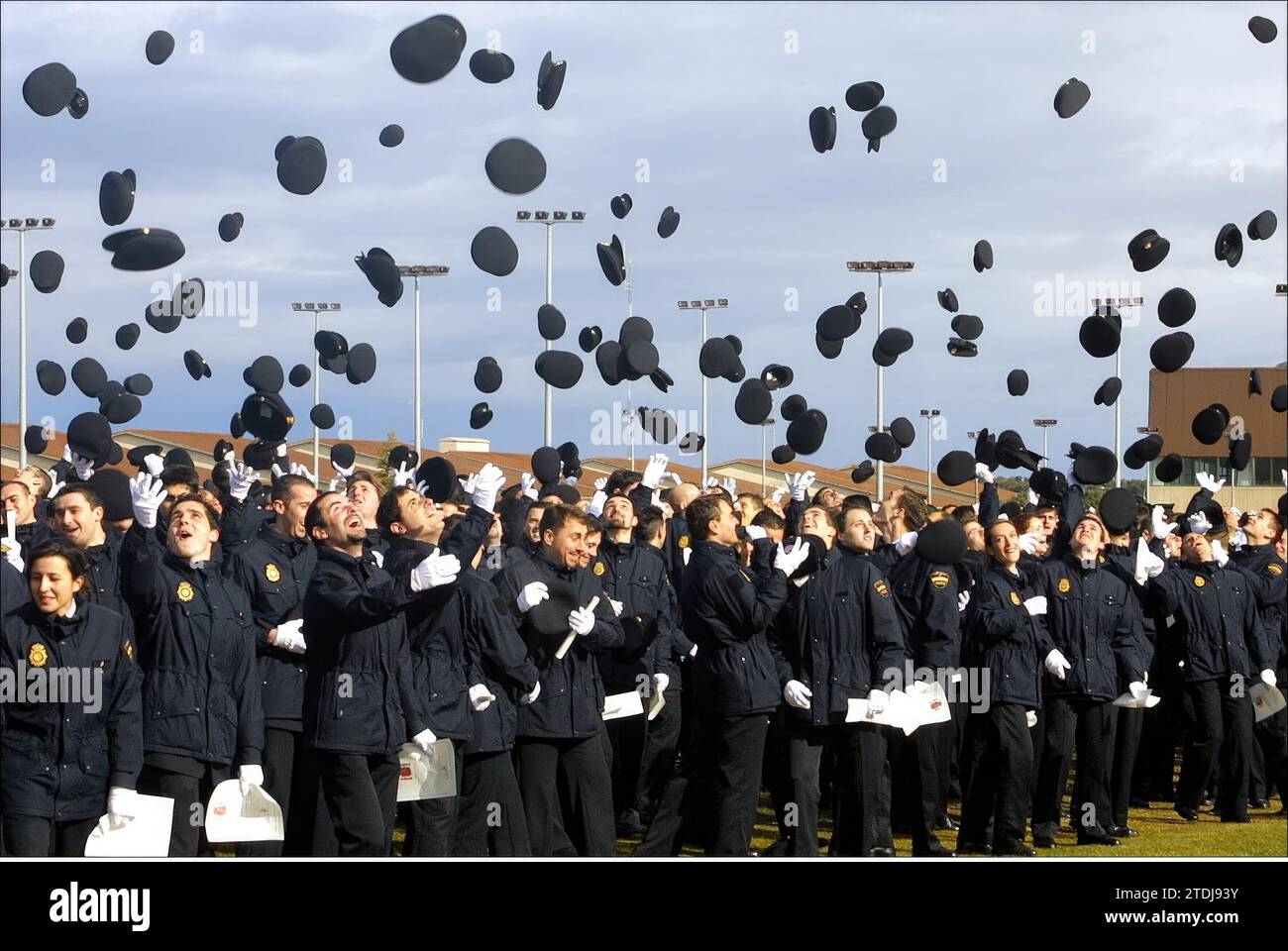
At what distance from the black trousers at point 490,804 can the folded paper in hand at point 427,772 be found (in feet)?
1.37

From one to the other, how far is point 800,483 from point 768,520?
2466 mm

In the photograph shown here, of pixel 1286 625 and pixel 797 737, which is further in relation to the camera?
pixel 1286 625

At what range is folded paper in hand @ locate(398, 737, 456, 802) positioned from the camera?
802 centimetres

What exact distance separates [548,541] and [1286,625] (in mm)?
6779

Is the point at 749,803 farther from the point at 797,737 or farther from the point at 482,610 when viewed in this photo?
the point at 482,610

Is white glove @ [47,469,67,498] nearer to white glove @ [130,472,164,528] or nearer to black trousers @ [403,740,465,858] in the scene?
white glove @ [130,472,164,528]

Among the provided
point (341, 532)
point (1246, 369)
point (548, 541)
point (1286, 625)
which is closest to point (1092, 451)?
point (1286, 625)

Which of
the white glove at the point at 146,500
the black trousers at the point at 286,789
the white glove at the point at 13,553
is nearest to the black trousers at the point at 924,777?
the black trousers at the point at 286,789

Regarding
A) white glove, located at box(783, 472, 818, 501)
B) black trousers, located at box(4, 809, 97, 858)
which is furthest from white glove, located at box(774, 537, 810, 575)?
black trousers, located at box(4, 809, 97, 858)

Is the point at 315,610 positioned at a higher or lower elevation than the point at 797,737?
higher

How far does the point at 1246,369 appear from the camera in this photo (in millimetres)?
59156

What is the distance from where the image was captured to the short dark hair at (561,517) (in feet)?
29.1

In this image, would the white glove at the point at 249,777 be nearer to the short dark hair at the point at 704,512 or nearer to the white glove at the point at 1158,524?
the short dark hair at the point at 704,512

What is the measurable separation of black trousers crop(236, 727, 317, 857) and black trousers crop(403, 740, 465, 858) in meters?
0.59
